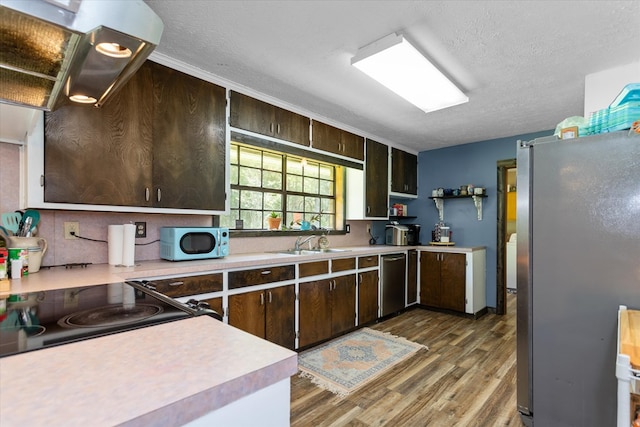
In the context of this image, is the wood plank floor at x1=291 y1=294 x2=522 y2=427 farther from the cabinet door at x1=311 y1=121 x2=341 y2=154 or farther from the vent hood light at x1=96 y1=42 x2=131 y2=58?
the cabinet door at x1=311 y1=121 x2=341 y2=154

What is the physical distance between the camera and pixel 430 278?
446 centimetres

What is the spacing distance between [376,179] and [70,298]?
11.5 feet

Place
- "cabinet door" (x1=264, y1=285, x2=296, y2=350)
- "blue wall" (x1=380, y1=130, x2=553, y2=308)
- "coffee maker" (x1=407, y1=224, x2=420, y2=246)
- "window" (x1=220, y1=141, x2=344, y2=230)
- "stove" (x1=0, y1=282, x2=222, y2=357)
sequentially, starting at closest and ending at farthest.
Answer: "stove" (x1=0, y1=282, x2=222, y2=357) → "cabinet door" (x1=264, y1=285, x2=296, y2=350) → "window" (x1=220, y1=141, x2=344, y2=230) → "blue wall" (x1=380, y1=130, x2=553, y2=308) → "coffee maker" (x1=407, y1=224, x2=420, y2=246)

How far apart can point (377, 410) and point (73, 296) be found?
6.00 feet

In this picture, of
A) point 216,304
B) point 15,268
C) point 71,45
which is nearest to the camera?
point 71,45

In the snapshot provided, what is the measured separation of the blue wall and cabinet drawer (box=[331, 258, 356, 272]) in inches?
81.5

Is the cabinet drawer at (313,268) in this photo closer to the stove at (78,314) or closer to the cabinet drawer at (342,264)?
the cabinet drawer at (342,264)

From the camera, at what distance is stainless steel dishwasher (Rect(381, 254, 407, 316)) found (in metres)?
3.95

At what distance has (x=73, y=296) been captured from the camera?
127 cm

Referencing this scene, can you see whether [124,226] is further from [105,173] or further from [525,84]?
[525,84]

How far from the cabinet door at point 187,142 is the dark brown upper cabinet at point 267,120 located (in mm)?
140

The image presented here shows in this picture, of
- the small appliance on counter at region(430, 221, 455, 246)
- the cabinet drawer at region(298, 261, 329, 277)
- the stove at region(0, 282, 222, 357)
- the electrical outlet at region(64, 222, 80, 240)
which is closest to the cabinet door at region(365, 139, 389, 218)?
the small appliance on counter at region(430, 221, 455, 246)

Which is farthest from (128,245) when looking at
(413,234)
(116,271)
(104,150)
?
(413,234)

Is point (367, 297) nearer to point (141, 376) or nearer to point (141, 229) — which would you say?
point (141, 229)
